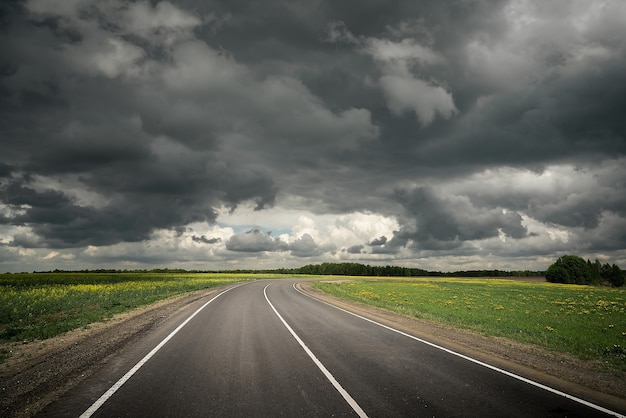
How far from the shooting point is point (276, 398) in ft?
20.3

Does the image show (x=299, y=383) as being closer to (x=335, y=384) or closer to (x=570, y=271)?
(x=335, y=384)

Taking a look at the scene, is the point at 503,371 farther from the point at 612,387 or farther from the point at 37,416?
the point at 37,416

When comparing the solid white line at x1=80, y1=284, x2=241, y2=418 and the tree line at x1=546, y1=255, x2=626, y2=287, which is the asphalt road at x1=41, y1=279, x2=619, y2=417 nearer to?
the solid white line at x1=80, y1=284, x2=241, y2=418

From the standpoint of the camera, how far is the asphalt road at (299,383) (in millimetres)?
5766

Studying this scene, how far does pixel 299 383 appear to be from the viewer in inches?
276

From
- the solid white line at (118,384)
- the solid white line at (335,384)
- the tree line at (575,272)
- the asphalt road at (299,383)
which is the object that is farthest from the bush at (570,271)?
the solid white line at (118,384)

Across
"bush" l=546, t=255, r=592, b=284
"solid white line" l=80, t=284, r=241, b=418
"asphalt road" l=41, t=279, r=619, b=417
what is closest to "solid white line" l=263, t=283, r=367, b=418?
"asphalt road" l=41, t=279, r=619, b=417

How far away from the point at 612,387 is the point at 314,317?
11.6 m

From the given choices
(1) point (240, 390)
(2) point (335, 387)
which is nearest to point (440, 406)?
(2) point (335, 387)

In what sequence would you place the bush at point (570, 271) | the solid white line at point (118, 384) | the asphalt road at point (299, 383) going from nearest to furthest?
the solid white line at point (118, 384), the asphalt road at point (299, 383), the bush at point (570, 271)

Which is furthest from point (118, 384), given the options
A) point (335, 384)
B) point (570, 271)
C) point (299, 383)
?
point (570, 271)

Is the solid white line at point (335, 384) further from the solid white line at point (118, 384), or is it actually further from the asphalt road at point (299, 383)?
the solid white line at point (118, 384)

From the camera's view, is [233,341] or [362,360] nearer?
[362,360]

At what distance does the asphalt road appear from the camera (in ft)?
18.9
